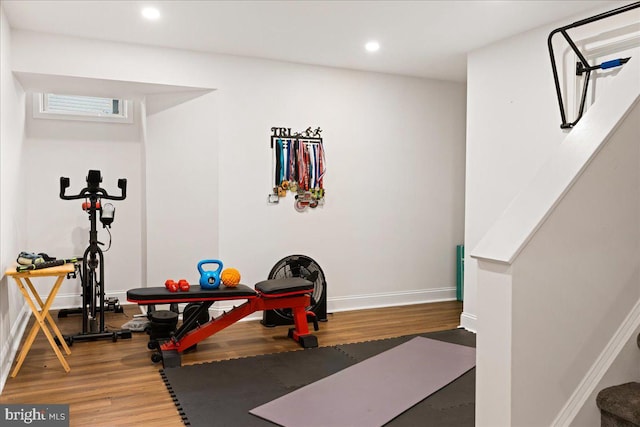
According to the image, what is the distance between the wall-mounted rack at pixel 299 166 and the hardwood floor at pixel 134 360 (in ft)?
4.16

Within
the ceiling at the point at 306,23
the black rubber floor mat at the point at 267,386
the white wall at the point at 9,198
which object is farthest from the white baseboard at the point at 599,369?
the white wall at the point at 9,198

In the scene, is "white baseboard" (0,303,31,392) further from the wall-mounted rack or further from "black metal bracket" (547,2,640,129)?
"black metal bracket" (547,2,640,129)

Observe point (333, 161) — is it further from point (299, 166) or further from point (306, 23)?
point (306, 23)

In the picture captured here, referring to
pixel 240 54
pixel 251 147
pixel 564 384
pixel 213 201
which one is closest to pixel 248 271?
pixel 213 201

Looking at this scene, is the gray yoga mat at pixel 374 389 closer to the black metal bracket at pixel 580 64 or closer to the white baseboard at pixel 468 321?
the white baseboard at pixel 468 321

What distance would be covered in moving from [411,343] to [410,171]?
229 cm

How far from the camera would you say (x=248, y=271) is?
5414 millimetres

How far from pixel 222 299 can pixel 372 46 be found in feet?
8.70

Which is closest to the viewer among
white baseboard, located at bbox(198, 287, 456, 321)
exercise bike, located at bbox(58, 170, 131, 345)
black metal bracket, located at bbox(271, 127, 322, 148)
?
exercise bike, located at bbox(58, 170, 131, 345)

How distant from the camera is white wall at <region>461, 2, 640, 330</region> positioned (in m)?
4.30

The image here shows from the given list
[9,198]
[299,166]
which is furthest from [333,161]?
[9,198]

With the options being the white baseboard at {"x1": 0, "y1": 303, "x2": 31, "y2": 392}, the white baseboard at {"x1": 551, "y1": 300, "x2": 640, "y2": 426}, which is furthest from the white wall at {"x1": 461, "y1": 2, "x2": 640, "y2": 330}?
the white baseboard at {"x1": 0, "y1": 303, "x2": 31, "y2": 392}

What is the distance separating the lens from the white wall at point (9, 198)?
3836mm

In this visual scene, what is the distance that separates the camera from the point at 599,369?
7.13 ft
